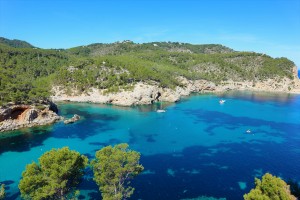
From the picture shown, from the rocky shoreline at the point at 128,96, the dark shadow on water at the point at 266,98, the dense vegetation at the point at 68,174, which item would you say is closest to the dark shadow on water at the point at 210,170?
the dense vegetation at the point at 68,174

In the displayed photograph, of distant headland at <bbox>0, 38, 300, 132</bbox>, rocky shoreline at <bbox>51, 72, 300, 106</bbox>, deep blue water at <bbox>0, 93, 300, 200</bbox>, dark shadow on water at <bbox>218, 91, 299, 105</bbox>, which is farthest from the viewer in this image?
dark shadow on water at <bbox>218, 91, 299, 105</bbox>

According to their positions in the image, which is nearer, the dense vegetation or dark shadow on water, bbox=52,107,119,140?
the dense vegetation

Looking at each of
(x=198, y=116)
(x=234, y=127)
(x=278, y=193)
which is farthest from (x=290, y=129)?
(x=278, y=193)

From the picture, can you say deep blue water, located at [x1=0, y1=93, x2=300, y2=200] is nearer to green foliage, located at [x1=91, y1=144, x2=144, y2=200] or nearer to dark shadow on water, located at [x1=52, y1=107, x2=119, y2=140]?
dark shadow on water, located at [x1=52, y1=107, x2=119, y2=140]

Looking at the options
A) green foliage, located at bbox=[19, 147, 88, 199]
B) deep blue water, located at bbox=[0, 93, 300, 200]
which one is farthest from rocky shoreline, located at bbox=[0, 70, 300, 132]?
green foliage, located at bbox=[19, 147, 88, 199]

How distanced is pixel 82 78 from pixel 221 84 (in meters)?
101

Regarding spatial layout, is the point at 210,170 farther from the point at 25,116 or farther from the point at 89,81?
the point at 89,81

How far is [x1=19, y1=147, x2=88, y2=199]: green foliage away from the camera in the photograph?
27.9 m

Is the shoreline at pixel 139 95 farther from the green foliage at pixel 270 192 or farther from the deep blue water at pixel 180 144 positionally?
the green foliage at pixel 270 192

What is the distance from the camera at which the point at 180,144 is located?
62094mm

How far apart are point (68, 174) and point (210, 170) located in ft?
92.7

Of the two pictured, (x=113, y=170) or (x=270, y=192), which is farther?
(x=113, y=170)

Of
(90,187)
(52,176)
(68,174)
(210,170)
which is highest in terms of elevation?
(52,176)

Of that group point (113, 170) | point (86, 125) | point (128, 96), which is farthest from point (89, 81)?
point (113, 170)
